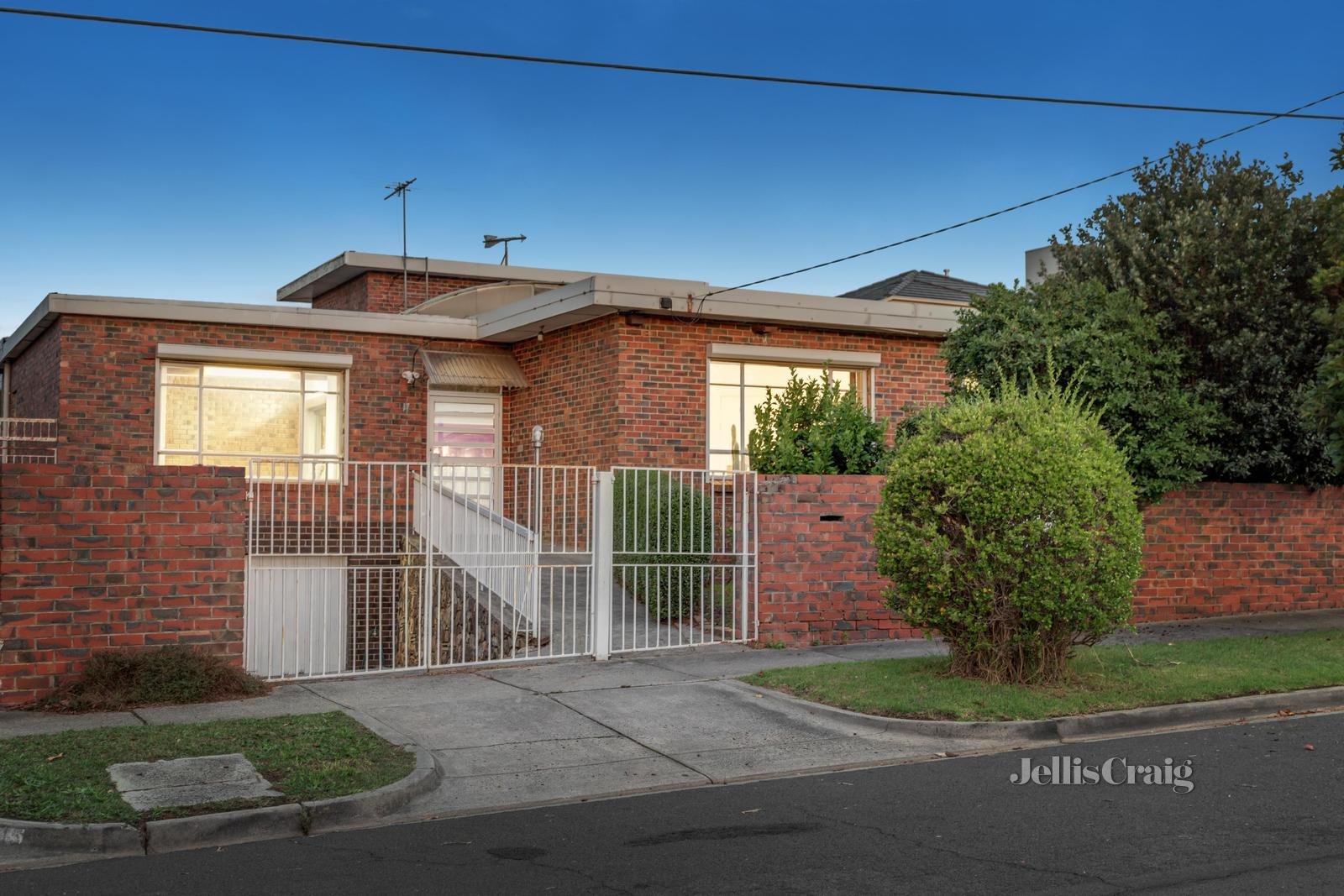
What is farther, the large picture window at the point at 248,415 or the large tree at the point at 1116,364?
the large picture window at the point at 248,415

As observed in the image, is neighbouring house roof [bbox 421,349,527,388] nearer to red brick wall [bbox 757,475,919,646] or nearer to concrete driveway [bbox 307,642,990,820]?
red brick wall [bbox 757,475,919,646]

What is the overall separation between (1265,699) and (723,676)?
172 inches

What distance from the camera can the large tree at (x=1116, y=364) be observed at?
587 inches

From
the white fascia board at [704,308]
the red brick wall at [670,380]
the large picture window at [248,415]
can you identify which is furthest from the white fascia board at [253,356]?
the red brick wall at [670,380]

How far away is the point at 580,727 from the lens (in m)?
9.28

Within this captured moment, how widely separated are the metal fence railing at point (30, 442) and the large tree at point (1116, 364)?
41.8 ft

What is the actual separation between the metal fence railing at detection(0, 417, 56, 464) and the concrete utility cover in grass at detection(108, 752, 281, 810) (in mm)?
11499

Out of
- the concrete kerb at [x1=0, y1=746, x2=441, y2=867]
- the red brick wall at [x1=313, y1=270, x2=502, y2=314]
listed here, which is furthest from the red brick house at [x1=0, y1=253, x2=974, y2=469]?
the concrete kerb at [x1=0, y1=746, x2=441, y2=867]

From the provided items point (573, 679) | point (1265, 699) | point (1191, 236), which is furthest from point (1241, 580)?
point (573, 679)

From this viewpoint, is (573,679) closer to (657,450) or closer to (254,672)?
(254,672)

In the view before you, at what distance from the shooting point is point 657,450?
58.0ft

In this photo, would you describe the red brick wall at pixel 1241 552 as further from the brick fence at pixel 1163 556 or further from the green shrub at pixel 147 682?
the green shrub at pixel 147 682

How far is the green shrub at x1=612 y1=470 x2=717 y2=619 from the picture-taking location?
12914mm

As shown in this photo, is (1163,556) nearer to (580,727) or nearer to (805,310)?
(805,310)
